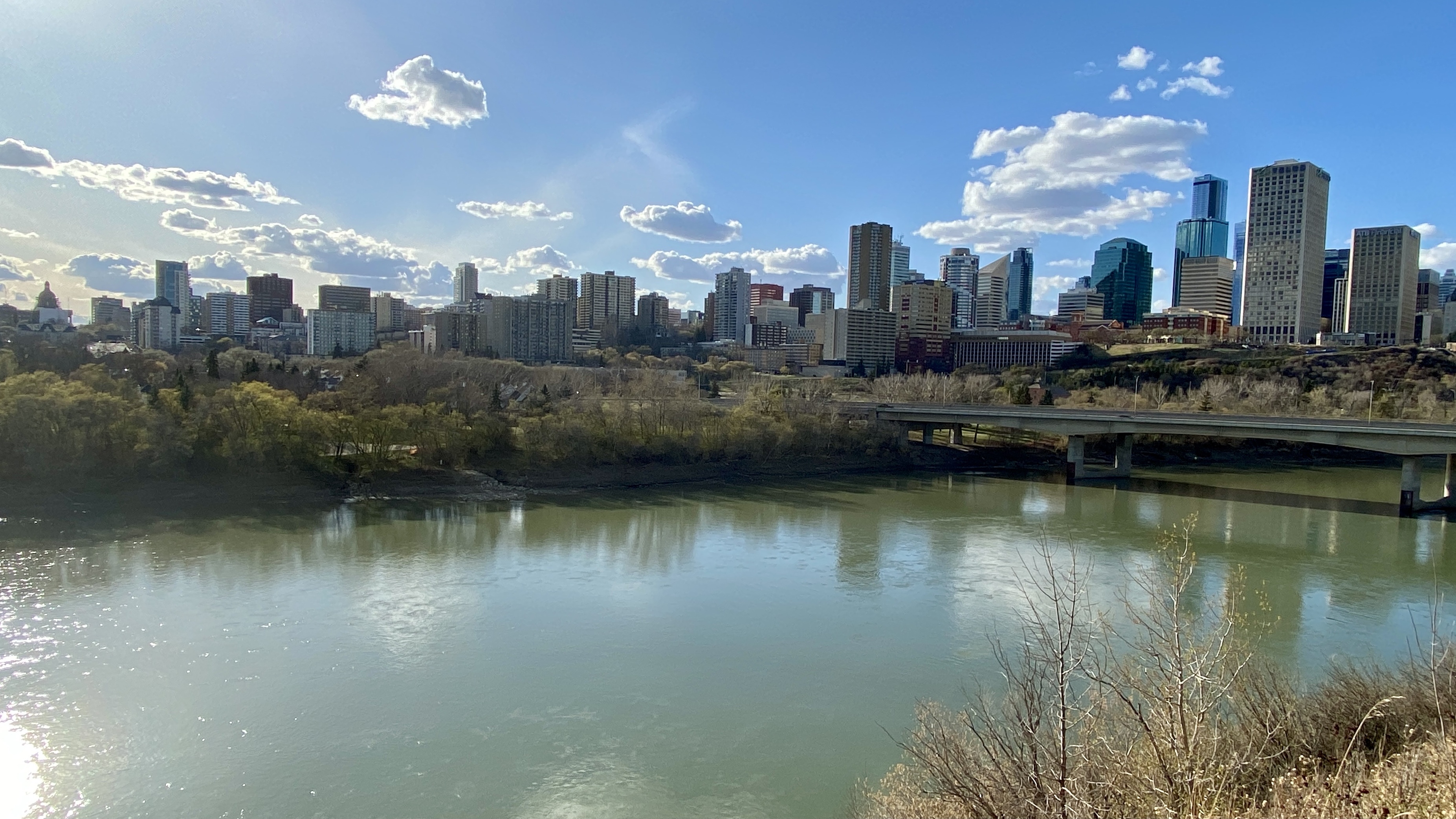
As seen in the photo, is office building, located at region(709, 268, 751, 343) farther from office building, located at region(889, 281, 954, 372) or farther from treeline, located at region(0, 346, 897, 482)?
treeline, located at region(0, 346, 897, 482)

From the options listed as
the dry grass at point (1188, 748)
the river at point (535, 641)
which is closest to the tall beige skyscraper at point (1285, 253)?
the river at point (535, 641)

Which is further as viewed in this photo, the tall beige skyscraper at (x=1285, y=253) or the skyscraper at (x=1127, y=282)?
the skyscraper at (x=1127, y=282)

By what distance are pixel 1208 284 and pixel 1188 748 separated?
16969cm

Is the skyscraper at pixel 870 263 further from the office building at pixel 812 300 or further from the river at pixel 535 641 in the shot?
the river at pixel 535 641

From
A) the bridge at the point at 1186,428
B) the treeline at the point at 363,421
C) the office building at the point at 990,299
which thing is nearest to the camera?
the treeline at the point at 363,421

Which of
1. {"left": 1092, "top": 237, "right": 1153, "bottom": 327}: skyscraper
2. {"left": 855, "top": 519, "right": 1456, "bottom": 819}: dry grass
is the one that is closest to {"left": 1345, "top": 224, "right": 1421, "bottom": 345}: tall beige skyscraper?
{"left": 1092, "top": 237, "right": 1153, "bottom": 327}: skyscraper

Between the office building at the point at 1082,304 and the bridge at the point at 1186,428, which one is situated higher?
the office building at the point at 1082,304

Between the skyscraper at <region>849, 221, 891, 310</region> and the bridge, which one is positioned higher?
the skyscraper at <region>849, 221, 891, 310</region>

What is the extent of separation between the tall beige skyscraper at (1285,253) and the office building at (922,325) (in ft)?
140

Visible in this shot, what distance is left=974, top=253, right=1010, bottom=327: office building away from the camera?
176m

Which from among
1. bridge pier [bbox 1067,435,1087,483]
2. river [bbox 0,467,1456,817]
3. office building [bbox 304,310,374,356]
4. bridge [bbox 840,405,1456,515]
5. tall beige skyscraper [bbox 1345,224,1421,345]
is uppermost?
tall beige skyscraper [bbox 1345,224,1421,345]

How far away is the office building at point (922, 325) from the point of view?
100312 mm

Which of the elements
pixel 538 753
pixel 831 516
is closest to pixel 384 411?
pixel 831 516

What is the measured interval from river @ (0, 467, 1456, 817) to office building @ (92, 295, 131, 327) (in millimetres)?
117684
